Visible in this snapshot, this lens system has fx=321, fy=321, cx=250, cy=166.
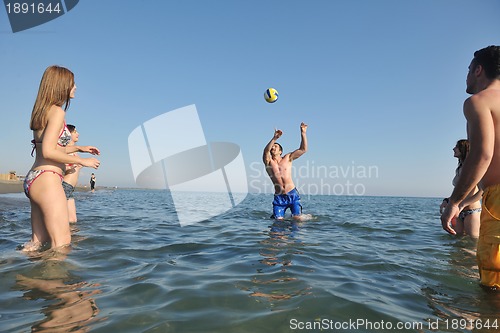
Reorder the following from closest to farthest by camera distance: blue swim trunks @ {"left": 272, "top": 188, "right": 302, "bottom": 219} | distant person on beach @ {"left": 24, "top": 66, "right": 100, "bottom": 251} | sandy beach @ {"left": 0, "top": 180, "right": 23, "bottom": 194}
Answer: distant person on beach @ {"left": 24, "top": 66, "right": 100, "bottom": 251} → blue swim trunks @ {"left": 272, "top": 188, "right": 302, "bottom": 219} → sandy beach @ {"left": 0, "top": 180, "right": 23, "bottom": 194}

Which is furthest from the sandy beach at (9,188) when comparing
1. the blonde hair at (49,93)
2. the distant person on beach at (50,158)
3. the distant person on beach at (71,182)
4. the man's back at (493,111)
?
the man's back at (493,111)

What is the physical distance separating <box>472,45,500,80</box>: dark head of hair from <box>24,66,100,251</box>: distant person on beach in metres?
4.74

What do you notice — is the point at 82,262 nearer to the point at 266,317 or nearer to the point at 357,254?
the point at 266,317

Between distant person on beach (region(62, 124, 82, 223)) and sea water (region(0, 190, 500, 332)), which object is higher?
distant person on beach (region(62, 124, 82, 223))

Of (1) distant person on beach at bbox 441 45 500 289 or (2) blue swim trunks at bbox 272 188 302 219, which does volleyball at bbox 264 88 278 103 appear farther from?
(1) distant person on beach at bbox 441 45 500 289

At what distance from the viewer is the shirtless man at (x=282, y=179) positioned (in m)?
9.67

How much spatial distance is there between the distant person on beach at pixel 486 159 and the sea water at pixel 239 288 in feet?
1.34

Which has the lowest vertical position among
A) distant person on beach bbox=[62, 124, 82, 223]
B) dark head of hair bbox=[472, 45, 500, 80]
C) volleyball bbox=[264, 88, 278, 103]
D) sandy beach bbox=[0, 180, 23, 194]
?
sandy beach bbox=[0, 180, 23, 194]

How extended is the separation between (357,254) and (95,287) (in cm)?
388

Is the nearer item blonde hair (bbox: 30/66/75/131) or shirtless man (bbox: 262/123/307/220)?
blonde hair (bbox: 30/66/75/131)

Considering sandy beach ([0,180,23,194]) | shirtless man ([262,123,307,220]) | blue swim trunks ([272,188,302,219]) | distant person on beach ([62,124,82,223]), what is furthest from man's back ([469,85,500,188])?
sandy beach ([0,180,23,194])

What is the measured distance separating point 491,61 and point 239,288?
11.4ft

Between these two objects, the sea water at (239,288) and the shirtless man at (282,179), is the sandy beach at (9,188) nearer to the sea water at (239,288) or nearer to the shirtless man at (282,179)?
the shirtless man at (282,179)

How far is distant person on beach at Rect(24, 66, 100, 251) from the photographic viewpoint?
3861 mm
